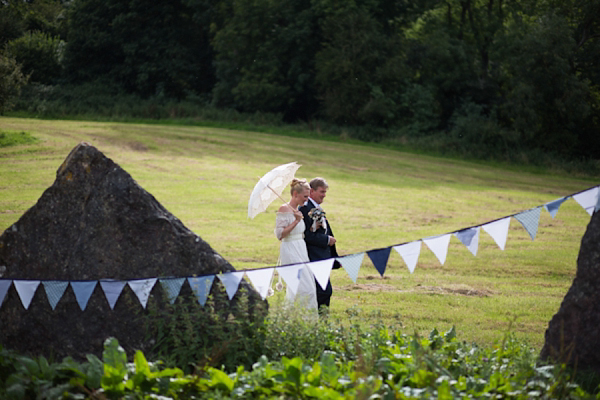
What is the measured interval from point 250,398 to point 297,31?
38.7 m

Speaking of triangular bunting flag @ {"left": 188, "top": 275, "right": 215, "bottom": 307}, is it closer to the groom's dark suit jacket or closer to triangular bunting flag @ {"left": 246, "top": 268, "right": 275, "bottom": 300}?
triangular bunting flag @ {"left": 246, "top": 268, "right": 275, "bottom": 300}

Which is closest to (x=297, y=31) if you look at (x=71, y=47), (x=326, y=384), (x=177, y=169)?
(x=71, y=47)

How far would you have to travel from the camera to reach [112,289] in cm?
526

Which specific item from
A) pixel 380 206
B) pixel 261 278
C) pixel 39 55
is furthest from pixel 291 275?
pixel 39 55

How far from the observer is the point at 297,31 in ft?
134

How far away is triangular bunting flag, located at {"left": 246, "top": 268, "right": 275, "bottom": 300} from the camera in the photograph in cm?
550

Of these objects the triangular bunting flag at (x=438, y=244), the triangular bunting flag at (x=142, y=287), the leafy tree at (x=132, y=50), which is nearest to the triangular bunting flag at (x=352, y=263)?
the triangular bunting flag at (x=438, y=244)

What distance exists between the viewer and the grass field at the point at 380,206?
906 cm

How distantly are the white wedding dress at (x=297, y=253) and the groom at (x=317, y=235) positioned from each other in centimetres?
16

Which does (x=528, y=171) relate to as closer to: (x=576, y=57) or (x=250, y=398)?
(x=576, y=57)

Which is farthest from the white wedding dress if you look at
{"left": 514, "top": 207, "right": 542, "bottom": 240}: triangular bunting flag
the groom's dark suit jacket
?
{"left": 514, "top": 207, "right": 542, "bottom": 240}: triangular bunting flag

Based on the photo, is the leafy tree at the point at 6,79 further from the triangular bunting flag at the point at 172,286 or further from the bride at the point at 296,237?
the triangular bunting flag at the point at 172,286

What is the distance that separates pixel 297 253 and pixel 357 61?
32.7m

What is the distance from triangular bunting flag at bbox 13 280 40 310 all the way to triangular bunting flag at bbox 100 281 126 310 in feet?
2.12
